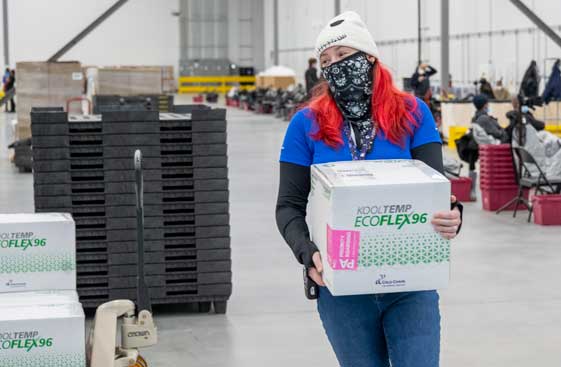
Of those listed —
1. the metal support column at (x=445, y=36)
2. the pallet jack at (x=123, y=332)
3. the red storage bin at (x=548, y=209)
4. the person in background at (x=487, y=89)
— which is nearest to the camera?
the pallet jack at (x=123, y=332)

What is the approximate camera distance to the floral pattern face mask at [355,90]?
10.8 ft

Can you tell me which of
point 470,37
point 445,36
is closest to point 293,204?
point 445,36

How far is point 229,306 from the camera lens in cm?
809

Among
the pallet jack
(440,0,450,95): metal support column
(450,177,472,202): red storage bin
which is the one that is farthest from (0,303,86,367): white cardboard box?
(440,0,450,95): metal support column

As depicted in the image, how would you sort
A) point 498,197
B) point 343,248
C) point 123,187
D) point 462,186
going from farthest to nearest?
point 462,186, point 498,197, point 123,187, point 343,248

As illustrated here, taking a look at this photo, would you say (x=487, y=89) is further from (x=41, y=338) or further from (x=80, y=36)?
(x=41, y=338)

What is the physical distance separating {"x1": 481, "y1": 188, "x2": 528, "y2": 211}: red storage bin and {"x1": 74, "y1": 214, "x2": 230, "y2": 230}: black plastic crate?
622 cm

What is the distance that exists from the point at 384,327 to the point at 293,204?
44cm

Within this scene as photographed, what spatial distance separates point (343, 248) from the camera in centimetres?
307

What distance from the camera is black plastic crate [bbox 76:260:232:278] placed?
7.42m

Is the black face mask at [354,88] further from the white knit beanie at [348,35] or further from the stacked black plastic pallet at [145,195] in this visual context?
the stacked black plastic pallet at [145,195]

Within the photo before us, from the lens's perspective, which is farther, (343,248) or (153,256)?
(153,256)

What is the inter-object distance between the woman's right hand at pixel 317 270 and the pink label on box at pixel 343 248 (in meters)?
0.12

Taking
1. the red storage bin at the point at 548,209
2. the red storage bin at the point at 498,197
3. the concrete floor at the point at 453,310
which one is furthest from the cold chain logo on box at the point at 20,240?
the red storage bin at the point at 498,197
